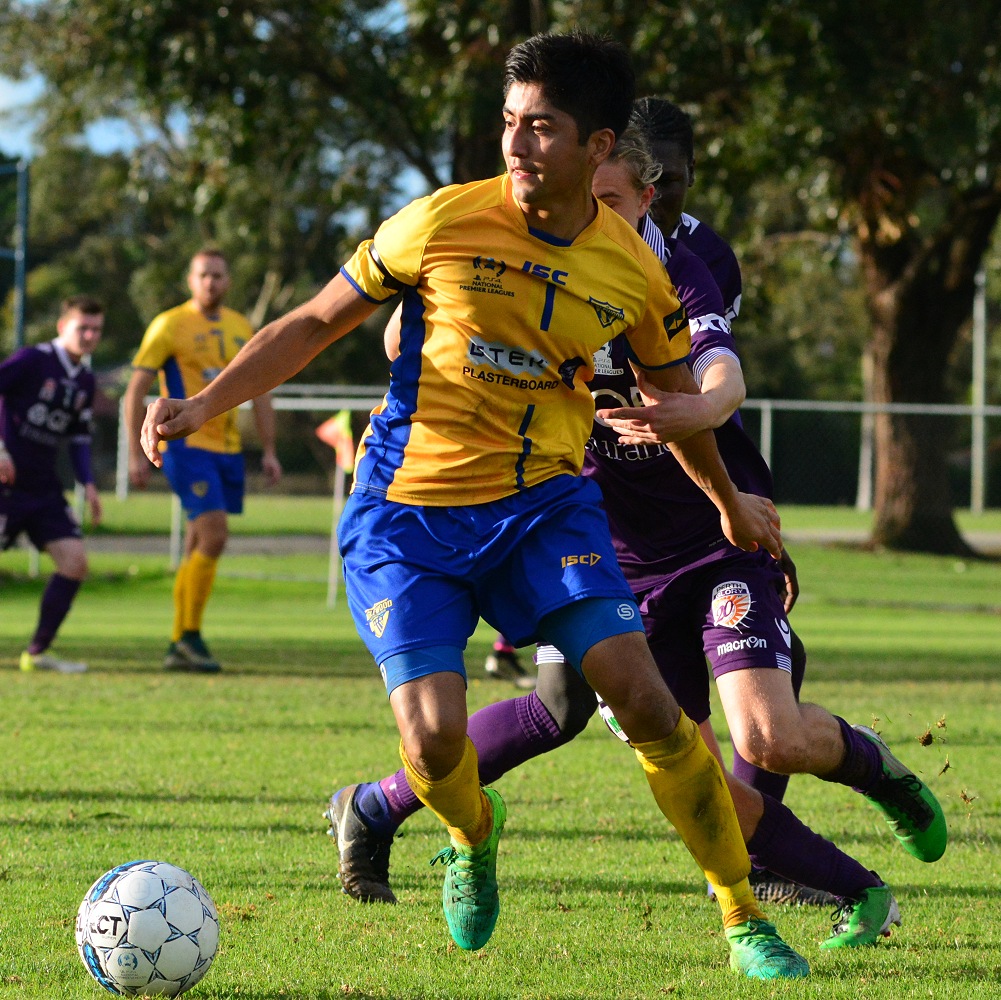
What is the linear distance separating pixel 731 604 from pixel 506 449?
0.84 meters

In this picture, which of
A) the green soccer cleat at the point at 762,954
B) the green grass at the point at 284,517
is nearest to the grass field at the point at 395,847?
the green soccer cleat at the point at 762,954

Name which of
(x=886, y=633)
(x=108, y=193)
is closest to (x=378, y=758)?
(x=886, y=633)

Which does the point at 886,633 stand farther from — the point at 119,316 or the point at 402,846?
the point at 119,316

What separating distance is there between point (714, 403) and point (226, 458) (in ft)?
21.7

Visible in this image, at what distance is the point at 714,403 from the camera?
3.62 meters

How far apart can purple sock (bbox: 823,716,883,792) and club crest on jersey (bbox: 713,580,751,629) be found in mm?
374

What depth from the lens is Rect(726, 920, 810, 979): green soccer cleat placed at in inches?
136

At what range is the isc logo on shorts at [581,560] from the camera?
349cm

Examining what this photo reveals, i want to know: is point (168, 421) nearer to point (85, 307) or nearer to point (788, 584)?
point (788, 584)

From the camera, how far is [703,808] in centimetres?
353

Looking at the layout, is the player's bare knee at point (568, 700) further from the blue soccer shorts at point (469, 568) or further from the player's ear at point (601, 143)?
the player's ear at point (601, 143)

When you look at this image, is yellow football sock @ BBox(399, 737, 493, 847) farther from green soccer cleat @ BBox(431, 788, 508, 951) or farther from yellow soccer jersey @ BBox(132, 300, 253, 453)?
yellow soccer jersey @ BBox(132, 300, 253, 453)

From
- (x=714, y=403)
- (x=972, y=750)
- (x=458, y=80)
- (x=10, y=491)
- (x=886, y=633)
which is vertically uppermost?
(x=458, y=80)

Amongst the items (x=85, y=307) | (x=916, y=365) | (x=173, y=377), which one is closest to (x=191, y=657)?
(x=173, y=377)
